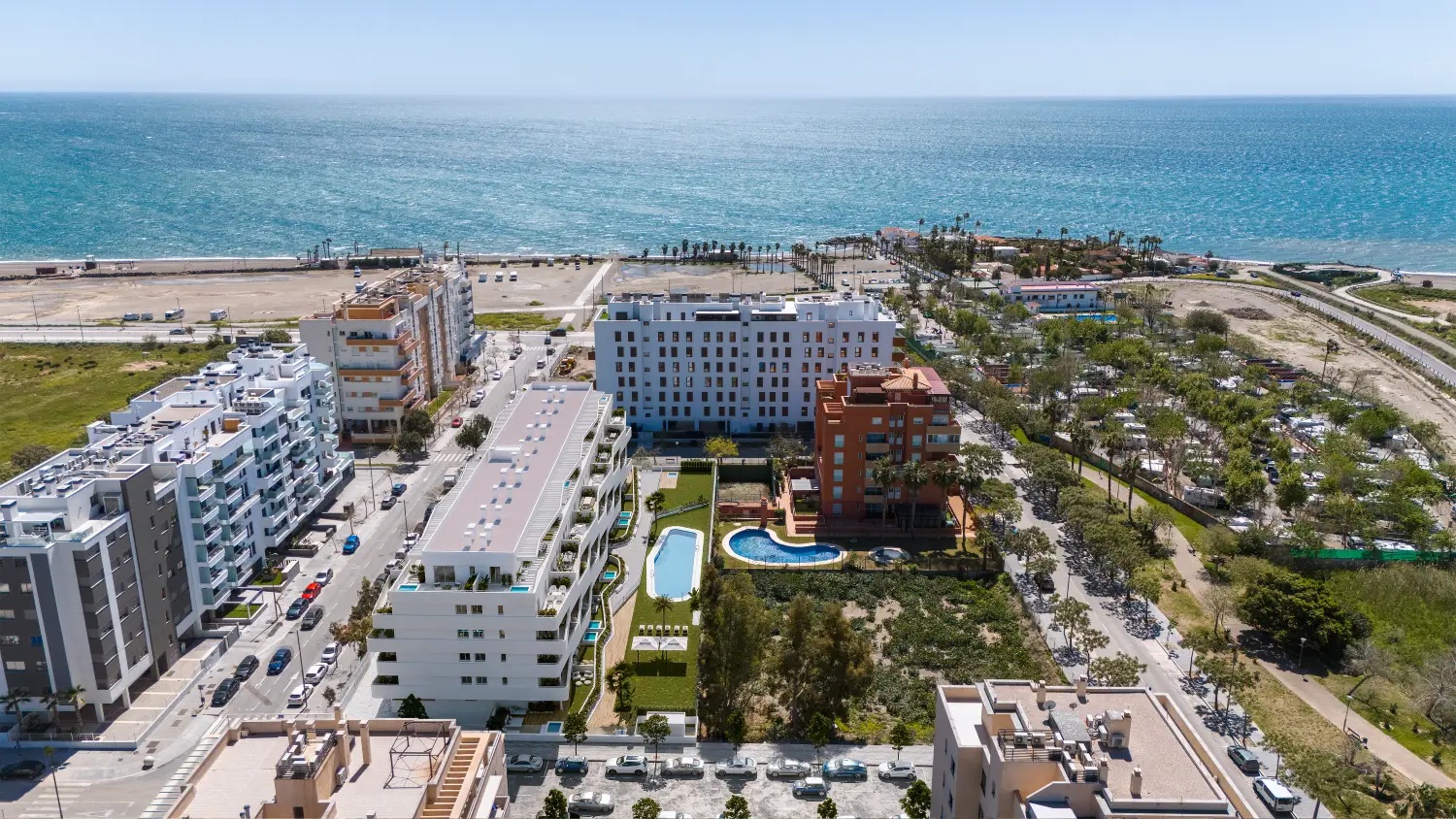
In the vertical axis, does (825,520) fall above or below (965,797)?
below

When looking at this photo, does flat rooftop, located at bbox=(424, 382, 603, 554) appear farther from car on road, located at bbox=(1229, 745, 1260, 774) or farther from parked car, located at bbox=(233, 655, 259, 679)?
car on road, located at bbox=(1229, 745, 1260, 774)

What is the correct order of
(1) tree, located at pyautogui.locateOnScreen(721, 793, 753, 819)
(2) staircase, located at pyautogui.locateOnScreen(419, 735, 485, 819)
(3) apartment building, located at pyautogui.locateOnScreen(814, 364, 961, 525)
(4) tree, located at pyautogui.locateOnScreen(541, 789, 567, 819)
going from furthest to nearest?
(3) apartment building, located at pyautogui.locateOnScreen(814, 364, 961, 525) → (4) tree, located at pyautogui.locateOnScreen(541, 789, 567, 819) → (1) tree, located at pyautogui.locateOnScreen(721, 793, 753, 819) → (2) staircase, located at pyautogui.locateOnScreen(419, 735, 485, 819)

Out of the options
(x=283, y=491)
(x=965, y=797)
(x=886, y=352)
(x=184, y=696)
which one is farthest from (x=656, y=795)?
(x=886, y=352)

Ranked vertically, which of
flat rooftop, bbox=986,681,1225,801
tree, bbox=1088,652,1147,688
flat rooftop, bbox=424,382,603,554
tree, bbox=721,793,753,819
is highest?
flat rooftop, bbox=986,681,1225,801

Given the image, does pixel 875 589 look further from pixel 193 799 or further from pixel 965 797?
pixel 193 799

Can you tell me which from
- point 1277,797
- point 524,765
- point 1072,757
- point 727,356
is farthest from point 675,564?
point 1072,757

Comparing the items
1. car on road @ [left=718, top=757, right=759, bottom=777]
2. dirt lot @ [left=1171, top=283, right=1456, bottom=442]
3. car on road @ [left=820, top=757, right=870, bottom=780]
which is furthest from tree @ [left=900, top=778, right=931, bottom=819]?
dirt lot @ [left=1171, top=283, right=1456, bottom=442]

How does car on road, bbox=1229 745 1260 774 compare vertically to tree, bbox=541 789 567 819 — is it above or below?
below

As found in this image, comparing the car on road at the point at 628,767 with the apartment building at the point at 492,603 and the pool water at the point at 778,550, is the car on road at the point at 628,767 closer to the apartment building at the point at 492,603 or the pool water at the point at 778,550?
the apartment building at the point at 492,603
